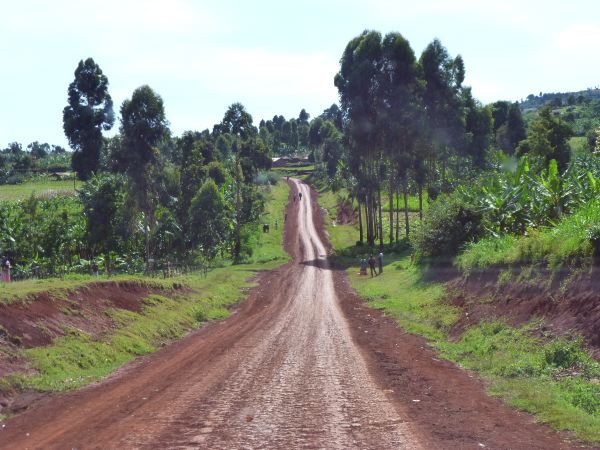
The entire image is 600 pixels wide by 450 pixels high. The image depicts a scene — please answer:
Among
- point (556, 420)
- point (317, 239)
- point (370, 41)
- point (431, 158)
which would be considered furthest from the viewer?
point (317, 239)

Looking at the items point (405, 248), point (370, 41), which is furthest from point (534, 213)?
point (370, 41)

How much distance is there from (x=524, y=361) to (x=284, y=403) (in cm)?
620

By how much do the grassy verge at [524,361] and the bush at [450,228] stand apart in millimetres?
4115

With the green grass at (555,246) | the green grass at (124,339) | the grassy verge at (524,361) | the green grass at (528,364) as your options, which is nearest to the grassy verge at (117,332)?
the green grass at (124,339)

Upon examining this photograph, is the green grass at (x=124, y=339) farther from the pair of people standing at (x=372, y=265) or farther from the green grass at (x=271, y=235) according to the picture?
the green grass at (x=271, y=235)

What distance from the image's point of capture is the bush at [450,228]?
30.3m

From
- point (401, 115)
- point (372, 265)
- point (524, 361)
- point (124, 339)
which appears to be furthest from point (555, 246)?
point (401, 115)

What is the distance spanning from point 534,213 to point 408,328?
7.65 meters

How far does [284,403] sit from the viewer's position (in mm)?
11414

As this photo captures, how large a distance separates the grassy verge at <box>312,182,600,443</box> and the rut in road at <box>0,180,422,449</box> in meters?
2.60

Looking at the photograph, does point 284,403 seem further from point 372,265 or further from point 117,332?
point 372,265

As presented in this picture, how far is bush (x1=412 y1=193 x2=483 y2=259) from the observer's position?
30259 millimetres

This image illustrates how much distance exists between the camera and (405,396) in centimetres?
1211

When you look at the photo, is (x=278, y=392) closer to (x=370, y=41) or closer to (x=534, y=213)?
(x=534, y=213)
